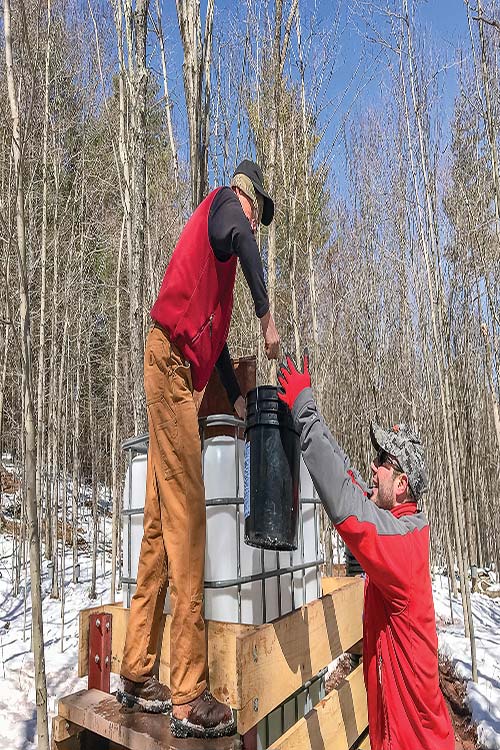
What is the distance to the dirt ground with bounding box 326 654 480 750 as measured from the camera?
416cm

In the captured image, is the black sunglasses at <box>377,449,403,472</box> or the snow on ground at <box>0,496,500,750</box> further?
the snow on ground at <box>0,496,500,750</box>

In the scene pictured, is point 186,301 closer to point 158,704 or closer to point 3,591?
point 158,704

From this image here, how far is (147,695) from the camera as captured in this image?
5.57 ft

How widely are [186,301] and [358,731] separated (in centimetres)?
183

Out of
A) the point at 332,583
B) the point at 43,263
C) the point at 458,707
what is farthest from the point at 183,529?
the point at 43,263

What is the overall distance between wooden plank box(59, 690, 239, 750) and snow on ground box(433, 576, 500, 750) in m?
3.37

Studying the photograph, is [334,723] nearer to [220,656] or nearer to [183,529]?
[220,656]

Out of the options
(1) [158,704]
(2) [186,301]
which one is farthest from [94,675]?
(2) [186,301]

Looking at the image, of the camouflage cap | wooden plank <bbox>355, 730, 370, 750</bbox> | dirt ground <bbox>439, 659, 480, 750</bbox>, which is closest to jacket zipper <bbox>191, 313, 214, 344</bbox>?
the camouflage cap

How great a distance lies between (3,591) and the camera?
746 centimetres

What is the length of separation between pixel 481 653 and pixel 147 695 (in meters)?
5.11

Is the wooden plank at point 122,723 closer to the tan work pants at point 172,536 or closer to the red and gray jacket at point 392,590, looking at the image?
the tan work pants at point 172,536

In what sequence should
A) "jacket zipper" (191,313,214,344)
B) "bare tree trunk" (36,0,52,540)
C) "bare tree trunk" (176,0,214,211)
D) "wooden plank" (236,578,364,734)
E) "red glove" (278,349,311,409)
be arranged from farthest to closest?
"bare tree trunk" (36,0,52,540)
"bare tree trunk" (176,0,214,211)
"jacket zipper" (191,313,214,344)
"red glove" (278,349,311,409)
"wooden plank" (236,578,364,734)

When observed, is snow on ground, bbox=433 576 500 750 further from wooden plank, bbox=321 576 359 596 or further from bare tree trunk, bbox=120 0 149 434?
bare tree trunk, bbox=120 0 149 434
